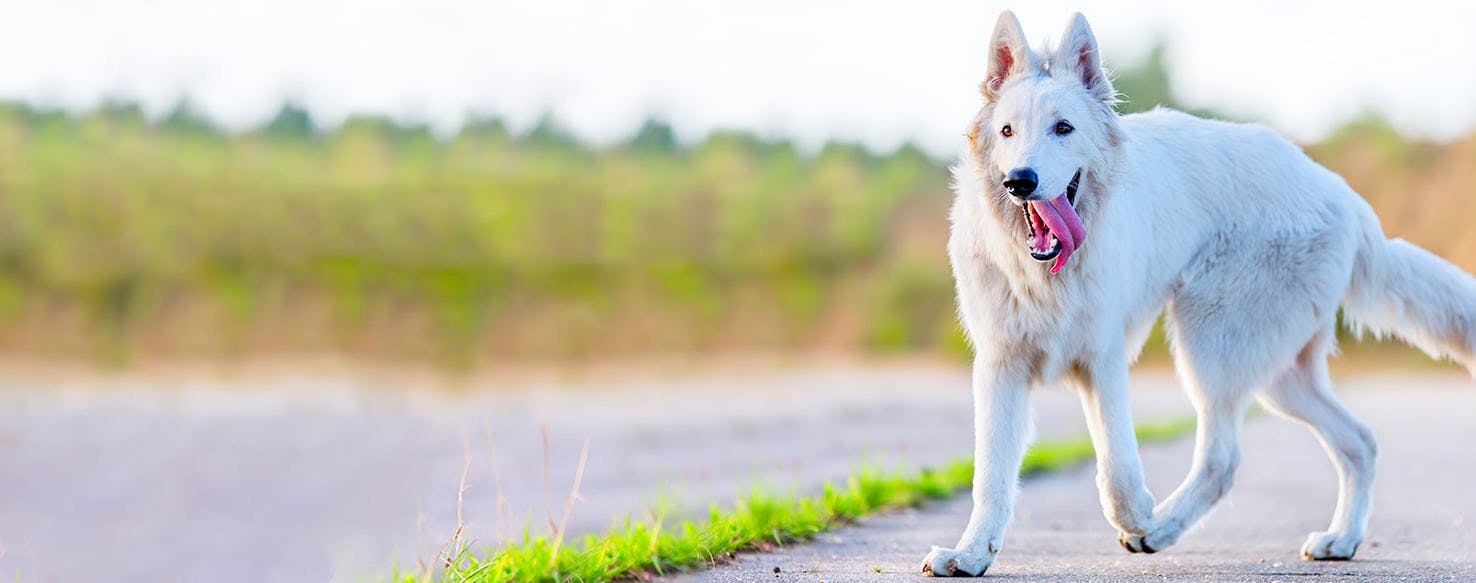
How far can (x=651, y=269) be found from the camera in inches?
654

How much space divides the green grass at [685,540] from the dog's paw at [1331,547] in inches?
83.1

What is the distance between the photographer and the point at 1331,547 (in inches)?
205

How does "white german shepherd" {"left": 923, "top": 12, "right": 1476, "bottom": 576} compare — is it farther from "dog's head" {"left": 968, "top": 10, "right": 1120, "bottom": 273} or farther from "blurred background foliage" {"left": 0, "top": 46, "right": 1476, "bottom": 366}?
"blurred background foliage" {"left": 0, "top": 46, "right": 1476, "bottom": 366}

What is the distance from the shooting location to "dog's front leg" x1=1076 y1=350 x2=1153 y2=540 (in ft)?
15.4

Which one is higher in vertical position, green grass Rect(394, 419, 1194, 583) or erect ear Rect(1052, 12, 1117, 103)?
erect ear Rect(1052, 12, 1117, 103)

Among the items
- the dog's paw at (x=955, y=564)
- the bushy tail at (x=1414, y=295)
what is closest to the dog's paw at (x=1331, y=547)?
the bushy tail at (x=1414, y=295)

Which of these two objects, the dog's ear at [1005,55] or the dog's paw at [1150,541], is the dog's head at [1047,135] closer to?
the dog's ear at [1005,55]

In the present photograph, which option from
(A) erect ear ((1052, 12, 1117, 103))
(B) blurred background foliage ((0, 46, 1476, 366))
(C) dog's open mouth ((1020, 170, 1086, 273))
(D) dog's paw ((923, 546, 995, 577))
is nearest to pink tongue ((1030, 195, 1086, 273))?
(C) dog's open mouth ((1020, 170, 1086, 273))

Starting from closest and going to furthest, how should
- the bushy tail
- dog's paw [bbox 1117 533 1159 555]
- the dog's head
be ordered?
the dog's head, dog's paw [bbox 1117 533 1159 555], the bushy tail

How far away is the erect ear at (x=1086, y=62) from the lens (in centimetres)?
459

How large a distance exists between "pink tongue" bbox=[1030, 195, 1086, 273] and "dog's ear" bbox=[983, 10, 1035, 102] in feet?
1.59

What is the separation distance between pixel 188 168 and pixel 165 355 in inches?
99.3

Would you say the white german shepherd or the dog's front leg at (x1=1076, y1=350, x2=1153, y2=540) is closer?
the white german shepherd

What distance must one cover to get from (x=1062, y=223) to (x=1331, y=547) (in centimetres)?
204
